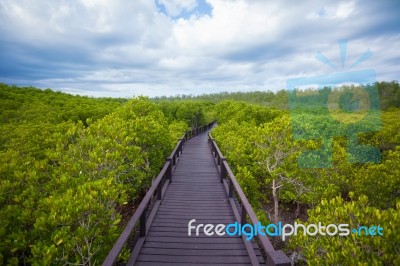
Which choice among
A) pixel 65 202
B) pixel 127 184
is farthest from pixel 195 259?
pixel 127 184

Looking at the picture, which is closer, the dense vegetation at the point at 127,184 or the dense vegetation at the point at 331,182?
the dense vegetation at the point at 331,182

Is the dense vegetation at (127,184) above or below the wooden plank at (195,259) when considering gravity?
above

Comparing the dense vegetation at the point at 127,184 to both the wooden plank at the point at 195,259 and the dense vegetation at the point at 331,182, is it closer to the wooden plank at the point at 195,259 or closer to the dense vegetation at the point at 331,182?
the dense vegetation at the point at 331,182

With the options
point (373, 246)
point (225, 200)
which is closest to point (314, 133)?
point (225, 200)

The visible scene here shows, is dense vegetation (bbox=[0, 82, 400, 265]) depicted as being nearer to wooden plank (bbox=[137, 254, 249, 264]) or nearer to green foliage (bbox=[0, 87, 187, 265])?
green foliage (bbox=[0, 87, 187, 265])

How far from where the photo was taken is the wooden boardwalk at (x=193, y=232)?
174 inches

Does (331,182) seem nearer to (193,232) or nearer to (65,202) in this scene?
(193,232)

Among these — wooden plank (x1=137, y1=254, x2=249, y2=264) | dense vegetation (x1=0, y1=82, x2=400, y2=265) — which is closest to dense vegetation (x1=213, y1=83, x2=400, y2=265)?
dense vegetation (x1=0, y1=82, x2=400, y2=265)

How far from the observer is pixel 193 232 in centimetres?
540

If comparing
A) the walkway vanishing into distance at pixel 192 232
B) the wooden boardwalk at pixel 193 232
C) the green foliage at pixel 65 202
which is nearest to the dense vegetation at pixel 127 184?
the green foliage at pixel 65 202

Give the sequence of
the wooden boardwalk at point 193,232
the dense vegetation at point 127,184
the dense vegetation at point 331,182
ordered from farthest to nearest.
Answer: the wooden boardwalk at point 193,232 < the dense vegetation at point 127,184 < the dense vegetation at point 331,182

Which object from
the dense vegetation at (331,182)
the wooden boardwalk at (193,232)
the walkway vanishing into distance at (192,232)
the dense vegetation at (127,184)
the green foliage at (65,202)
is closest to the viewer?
the dense vegetation at (331,182)

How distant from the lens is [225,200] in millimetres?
7391

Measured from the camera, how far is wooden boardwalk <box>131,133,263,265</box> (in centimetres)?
443
